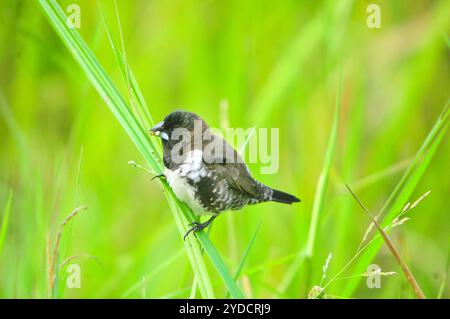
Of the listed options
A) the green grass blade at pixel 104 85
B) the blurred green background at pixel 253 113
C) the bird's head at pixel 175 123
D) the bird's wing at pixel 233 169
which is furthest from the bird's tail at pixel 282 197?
the green grass blade at pixel 104 85

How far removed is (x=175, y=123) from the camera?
99.3 inches

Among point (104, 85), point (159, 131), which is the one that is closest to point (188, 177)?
point (159, 131)

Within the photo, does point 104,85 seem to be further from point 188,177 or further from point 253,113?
point 253,113

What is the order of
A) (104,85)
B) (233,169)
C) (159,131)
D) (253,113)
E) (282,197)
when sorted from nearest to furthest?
(104,85)
(159,131)
(233,169)
(282,197)
(253,113)

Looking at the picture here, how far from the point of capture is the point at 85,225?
3.83 meters

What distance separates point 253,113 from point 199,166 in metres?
1.25

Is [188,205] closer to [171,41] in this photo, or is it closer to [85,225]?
[85,225]

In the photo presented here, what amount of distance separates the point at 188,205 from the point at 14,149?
76.7 inches

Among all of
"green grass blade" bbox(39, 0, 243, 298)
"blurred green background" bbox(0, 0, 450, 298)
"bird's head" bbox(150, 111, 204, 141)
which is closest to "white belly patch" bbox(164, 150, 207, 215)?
"bird's head" bbox(150, 111, 204, 141)

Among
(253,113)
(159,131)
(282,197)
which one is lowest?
(282,197)

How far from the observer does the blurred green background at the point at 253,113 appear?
11.4ft

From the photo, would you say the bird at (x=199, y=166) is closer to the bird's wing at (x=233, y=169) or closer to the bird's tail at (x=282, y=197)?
the bird's wing at (x=233, y=169)

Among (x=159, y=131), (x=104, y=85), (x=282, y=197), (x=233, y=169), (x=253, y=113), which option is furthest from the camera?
(x=253, y=113)
